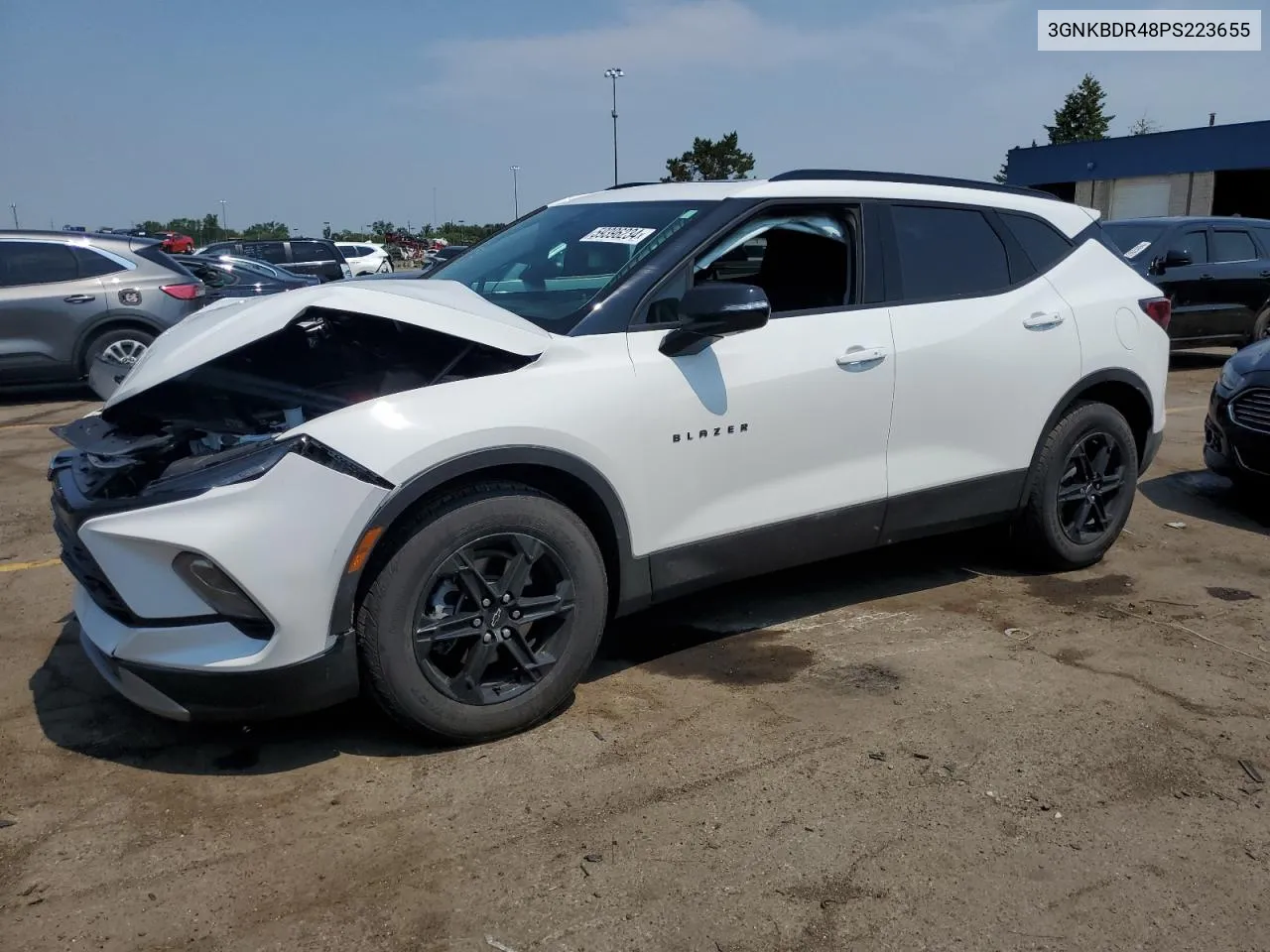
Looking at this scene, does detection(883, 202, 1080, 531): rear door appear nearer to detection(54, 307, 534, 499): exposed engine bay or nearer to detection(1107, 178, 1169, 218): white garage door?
detection(54, 307, 534, 499): exposed engine bay

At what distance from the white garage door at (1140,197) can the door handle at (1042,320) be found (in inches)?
1349

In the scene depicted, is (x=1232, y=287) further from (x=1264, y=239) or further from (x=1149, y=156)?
(x=1149, y=156)

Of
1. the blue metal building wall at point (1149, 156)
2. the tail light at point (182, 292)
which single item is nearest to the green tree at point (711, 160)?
the blue metal building wall at point (1149, 156)

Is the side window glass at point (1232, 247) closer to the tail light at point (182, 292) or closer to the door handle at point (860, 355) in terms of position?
the door handle at point (860, 355)

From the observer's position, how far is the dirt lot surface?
252 centimetres

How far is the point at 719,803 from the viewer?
9.88 feet

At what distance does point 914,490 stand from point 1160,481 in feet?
11.8

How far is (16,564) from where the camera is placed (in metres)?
5.17

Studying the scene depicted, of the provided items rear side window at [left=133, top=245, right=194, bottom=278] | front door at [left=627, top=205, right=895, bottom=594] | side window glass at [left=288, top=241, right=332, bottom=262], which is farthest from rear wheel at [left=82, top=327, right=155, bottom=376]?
side window glass at [left=288, top=241, right=332, bottom=262]

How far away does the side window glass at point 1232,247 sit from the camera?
39.4 ft

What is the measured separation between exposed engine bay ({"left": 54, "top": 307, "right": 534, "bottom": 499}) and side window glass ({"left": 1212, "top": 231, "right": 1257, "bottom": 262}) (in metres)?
11.2

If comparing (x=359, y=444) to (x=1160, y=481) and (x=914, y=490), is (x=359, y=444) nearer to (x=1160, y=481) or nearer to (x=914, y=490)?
(x=914, y=490)

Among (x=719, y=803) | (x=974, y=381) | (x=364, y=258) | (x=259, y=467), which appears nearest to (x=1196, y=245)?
(x=974, y=381)

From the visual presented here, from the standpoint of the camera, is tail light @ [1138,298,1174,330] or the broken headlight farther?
tail light @ [1138,298,1174,330]
